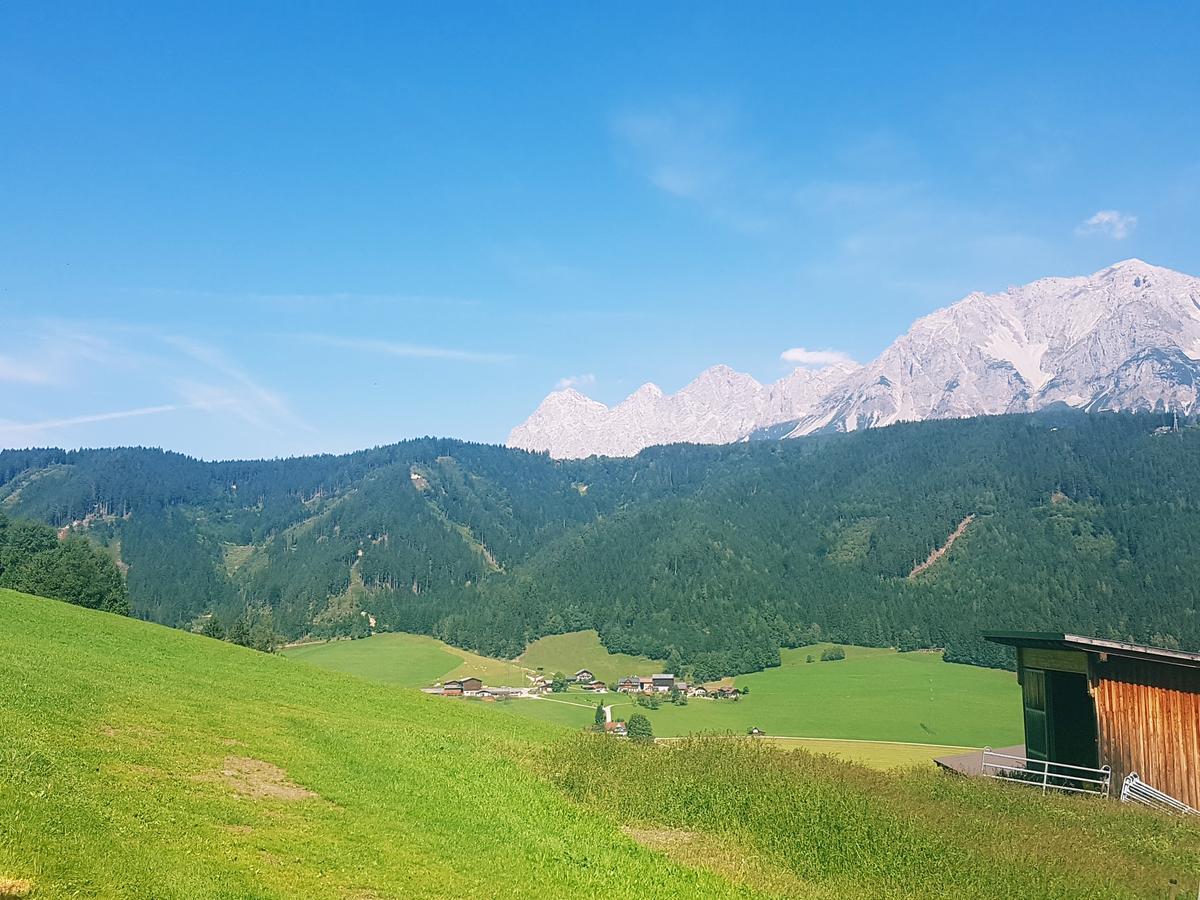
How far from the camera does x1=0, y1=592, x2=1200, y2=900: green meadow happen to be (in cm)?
1448

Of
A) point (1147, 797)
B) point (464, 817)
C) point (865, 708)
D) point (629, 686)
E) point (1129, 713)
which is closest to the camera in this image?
point (464, 817)

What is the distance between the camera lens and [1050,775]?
29.1 m

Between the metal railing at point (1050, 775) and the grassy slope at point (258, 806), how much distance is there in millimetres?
17369

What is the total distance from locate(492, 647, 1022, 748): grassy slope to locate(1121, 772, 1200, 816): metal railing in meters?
81.2

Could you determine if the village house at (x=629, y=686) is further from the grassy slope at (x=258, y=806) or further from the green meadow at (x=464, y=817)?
the green meadow at (x=464, y=817)

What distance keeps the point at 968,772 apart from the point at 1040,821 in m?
9.91

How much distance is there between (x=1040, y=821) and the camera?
2348cm

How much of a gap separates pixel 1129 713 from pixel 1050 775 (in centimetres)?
356

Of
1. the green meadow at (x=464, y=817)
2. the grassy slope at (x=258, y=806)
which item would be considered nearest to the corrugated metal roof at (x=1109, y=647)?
the green meadow at (x=464, y=817)

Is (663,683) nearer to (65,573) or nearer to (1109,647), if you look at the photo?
(65,573)

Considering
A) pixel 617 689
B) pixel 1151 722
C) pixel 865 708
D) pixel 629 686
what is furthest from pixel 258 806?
pixel 617 689

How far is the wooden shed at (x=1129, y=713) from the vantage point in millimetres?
27844

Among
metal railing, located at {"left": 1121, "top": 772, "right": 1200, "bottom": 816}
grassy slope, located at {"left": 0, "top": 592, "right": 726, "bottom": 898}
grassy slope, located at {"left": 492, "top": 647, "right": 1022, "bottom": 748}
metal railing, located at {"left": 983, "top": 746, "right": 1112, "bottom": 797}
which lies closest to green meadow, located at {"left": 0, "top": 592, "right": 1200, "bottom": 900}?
grassy slope, located at {"left": 0, "top": 592, "right": 726, "bottom": 898}

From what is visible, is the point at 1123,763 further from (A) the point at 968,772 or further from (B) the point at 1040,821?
(B) the point at 1040,821
